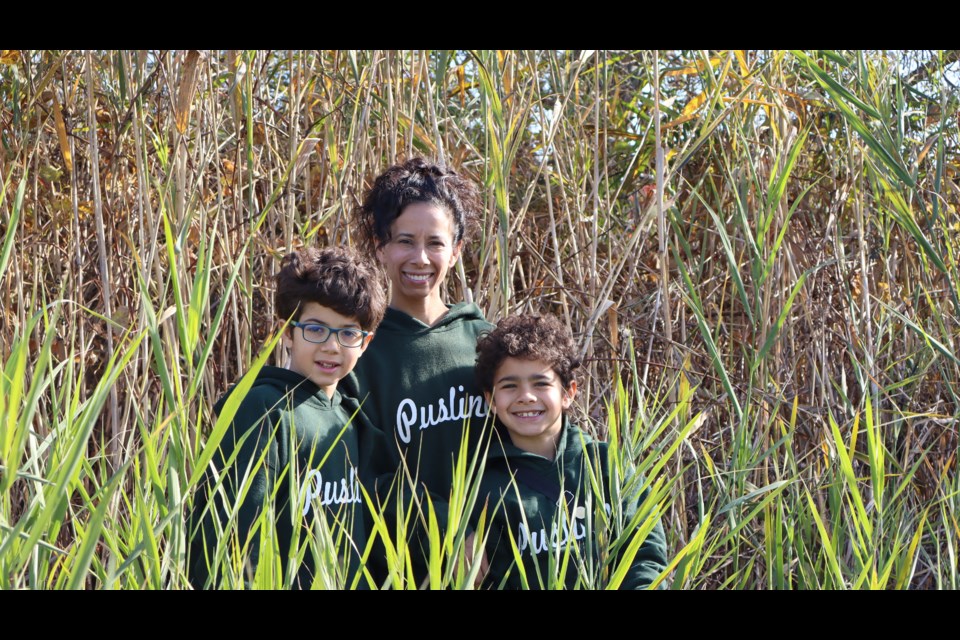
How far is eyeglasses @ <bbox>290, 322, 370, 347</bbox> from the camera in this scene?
57.0 inches

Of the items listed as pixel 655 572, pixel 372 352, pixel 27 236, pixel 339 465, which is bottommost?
pixel 655 572

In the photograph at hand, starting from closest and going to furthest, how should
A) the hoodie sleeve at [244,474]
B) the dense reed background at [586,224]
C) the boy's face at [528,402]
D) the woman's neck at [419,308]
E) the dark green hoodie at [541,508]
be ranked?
the hoodie sleeve at [244,474], the dark green hoodie at [541,508], the boy's face at [528,402], the woman's neck at [419,308], the dense reed background at [586,224]

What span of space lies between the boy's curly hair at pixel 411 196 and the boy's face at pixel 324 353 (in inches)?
9.5

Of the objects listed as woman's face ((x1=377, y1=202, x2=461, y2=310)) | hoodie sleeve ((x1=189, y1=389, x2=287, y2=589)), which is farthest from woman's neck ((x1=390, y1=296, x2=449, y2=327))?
hoodie sleeve ((x1=189, y1=389, x2=287, y2=589))

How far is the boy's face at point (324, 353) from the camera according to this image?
144 centimetres

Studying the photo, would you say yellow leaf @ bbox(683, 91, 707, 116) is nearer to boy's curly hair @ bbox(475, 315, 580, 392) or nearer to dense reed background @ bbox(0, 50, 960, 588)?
dense reed background @ bbox(0, 50, 960, 588)

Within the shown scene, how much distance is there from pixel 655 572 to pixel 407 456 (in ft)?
1.38

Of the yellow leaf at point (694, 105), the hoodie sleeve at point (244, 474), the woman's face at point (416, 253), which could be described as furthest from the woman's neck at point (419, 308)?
the yellow leaf at point (694, 105)

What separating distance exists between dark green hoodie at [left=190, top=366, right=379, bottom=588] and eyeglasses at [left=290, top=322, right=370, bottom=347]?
0.19 feet

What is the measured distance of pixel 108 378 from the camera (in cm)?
94

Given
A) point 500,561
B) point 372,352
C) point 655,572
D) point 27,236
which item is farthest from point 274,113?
point 655,572

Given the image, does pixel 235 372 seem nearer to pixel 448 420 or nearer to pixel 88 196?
pixel 88 196

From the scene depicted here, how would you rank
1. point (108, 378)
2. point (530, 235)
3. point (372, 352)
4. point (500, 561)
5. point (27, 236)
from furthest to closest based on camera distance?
point (530, 235), point (27, 236), point (372, 352), point (500, 561), point (108, 378)

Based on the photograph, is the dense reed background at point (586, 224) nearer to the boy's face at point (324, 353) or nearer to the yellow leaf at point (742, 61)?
the yellow leaf at point (742, 61)
